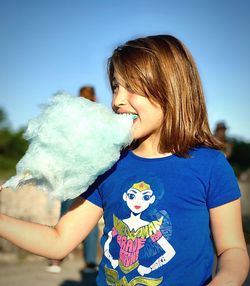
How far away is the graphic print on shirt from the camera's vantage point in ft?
5.23

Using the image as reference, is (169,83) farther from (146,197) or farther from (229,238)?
(229,238)

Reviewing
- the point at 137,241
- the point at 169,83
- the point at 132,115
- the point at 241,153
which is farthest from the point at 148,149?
the point at 241,153

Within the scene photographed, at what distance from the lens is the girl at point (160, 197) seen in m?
1.59

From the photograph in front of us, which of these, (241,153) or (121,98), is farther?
(241,153)

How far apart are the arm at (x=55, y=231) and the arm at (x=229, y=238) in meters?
0.56

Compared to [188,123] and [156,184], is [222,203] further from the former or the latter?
[188,123]

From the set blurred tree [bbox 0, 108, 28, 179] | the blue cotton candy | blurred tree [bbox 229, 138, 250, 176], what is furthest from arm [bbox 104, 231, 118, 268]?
blurred tree [bbox 0, 108, 28, 179]

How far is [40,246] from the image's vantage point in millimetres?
1712

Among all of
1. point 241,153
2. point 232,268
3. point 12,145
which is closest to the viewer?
point 232,268

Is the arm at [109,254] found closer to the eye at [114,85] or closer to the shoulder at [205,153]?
the shoulder at [205,153]

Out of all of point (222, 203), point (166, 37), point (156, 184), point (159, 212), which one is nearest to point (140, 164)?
point (156, 184)

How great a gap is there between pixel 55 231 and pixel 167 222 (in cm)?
52

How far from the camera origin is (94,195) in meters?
1.84

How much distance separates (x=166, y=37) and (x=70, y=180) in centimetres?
88
